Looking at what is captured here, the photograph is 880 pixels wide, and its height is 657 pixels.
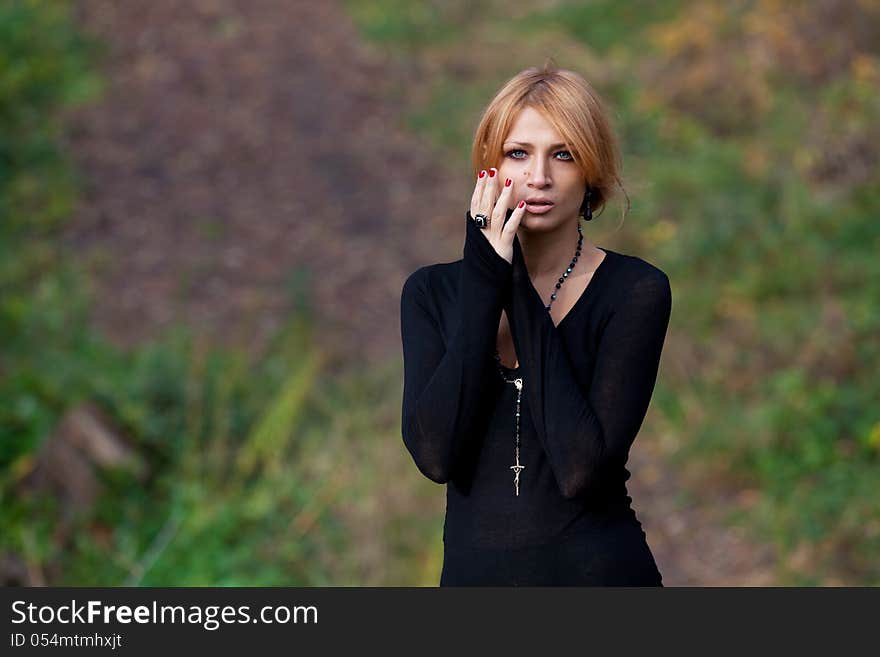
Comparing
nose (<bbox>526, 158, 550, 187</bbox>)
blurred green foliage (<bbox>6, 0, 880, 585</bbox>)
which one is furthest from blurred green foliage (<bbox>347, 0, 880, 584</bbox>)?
nose (<bbox>526, 158, 550, 187</bbox>)

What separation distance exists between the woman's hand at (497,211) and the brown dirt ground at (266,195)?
14.2ft

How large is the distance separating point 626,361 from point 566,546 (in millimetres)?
443

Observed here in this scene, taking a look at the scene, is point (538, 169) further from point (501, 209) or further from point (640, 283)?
point (640, 283)

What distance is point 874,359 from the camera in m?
7.33

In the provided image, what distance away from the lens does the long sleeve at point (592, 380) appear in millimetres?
2521

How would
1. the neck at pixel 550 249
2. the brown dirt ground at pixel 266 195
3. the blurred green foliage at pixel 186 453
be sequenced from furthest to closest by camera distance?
the brown dirt ground at pixel 266 195, the blurred green foliage at pixel 186 453, the neck at pixel 550 249

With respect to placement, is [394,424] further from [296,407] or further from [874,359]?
[874,359]

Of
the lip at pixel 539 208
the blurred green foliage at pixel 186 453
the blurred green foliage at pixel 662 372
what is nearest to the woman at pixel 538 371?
Result: the lip at pixel 539 208

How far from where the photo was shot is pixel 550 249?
2760mm

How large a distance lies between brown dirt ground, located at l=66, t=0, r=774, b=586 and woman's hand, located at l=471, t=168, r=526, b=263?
171 inches

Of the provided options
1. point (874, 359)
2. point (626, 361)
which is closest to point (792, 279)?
point (874, 359)

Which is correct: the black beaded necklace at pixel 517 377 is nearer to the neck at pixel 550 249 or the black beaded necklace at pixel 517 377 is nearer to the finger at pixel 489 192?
the neck at pixel 550 249

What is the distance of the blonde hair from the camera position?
2613mm

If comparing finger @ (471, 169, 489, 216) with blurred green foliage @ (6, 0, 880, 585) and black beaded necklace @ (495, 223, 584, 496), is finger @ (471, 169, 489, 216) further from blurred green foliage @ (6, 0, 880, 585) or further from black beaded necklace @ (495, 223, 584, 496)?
blurred green foliage @ (6, 0, 880, 585)
